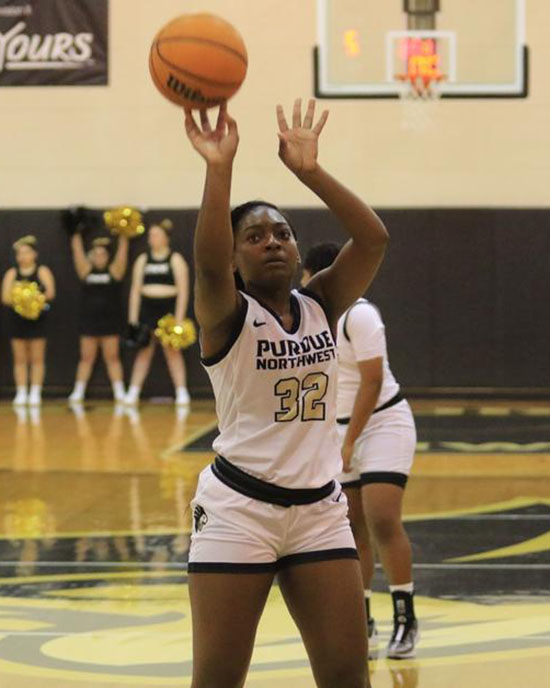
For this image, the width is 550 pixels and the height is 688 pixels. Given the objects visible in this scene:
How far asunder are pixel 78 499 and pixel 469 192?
8466mm

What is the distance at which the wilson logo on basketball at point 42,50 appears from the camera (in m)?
16.9

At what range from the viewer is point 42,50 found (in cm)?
1692

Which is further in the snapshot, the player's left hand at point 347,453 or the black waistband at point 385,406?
the black waistband at point 385,406

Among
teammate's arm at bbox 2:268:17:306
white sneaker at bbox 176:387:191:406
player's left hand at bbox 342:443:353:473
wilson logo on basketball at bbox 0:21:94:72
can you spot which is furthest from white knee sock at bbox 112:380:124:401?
player's left hand at bbox 342:443:353:473

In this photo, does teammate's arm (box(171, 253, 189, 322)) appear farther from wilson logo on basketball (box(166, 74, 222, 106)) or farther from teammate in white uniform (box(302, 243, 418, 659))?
wilson logo on basketball (box(166, 74, 222, 106))

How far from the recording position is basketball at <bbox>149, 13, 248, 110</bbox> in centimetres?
417

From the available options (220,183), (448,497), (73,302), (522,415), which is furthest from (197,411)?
(220,183)

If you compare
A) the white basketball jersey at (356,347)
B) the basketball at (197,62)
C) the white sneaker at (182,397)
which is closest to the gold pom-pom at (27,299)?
the white sneaker at (182,397)

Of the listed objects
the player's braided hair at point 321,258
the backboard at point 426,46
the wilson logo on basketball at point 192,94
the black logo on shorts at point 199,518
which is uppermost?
the backboard at point 426,46

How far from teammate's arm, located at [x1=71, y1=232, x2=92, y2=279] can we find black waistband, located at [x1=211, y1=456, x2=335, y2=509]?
501 inches

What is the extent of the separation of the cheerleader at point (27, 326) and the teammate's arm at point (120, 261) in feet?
2.53

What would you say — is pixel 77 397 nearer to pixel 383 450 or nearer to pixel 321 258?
pixel 383 450

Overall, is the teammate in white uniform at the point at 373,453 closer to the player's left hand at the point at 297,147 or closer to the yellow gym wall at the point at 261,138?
the player's left hand at the point at 297,147

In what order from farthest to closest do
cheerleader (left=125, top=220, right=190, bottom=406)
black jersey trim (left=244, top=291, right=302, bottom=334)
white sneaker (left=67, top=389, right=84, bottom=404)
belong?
white sneaker (left=67, top=389, right=84, bottom=404), cheerleader (left=125, top=220, right=190, bottom=406), black jersey trim (left=244, top=291, right=302, bottom=334)
